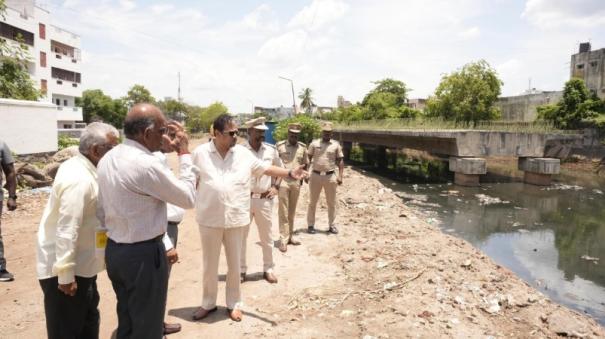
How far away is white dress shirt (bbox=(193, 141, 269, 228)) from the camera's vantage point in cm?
351

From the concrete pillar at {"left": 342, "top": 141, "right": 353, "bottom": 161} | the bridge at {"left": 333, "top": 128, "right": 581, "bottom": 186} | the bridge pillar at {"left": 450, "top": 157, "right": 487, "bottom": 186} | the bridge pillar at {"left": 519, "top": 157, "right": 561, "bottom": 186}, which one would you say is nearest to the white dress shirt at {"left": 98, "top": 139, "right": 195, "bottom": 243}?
the bridge at {"left": 333, "top": 128, "right": 581, "bottom": 186}

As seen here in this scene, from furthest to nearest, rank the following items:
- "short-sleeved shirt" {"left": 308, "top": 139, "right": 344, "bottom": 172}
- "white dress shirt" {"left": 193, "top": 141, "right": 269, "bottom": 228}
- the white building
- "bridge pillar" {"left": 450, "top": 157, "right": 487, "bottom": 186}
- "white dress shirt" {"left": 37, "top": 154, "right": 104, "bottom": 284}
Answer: the white building → "bridge pillar" {"left": 450, "top": 157, "right": 487, "bottom": 186} → "short-sleeved shirt" {"left": 308, "top": 139, "right": 344, "bottom": 172} → "white dress shirt" {"left": 193, "top": 141, "right": 269, "bottom": 228} → "white dress shirt" {"left": 37, "top": 154, "right": 104, "bottom": 284}

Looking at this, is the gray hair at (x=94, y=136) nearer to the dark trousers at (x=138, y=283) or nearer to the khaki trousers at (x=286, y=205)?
the dark trousers at (x=138, y=283)

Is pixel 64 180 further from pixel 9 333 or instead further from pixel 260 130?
pixel 260 130

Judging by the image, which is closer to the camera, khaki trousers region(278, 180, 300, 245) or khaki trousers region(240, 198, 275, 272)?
khaki trousers region(240, 198, 275, 272)

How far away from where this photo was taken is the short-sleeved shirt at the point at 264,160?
4809 millimetres

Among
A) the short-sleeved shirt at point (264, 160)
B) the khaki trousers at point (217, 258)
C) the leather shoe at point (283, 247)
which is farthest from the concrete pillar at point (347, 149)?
the khaki trousers at point (217, 258)

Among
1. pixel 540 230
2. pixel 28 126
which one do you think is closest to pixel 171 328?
pixel 540 230

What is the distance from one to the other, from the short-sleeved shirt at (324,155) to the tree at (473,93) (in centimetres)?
2374

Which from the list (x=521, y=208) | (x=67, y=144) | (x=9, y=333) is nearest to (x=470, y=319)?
(x=9, y=333)

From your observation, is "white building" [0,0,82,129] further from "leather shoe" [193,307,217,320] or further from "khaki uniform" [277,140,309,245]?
"leather shoe" [193,307,217,320]

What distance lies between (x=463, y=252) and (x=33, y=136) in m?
12.6

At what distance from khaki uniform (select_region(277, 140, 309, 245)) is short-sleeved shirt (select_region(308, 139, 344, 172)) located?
476 mm

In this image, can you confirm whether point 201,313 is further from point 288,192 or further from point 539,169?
point 539,169
